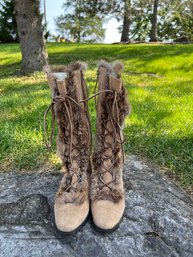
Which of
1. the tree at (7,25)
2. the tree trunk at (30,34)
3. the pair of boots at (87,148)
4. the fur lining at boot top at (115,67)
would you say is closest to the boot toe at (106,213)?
the pair of boots at (87,148)

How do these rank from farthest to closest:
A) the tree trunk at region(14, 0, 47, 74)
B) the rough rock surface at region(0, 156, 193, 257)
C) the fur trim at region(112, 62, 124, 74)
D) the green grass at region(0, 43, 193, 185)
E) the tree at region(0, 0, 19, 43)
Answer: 1. the tree at region(0, 0, 19, 43)
2. the tree trunk at region(14, 0, 47, 74)
3. the green grass at region(0, 43, 193, 185)
4. the fur trim at region(112, 62, 124, 74)
5. the rough rock surface at region(0, 156, 193, 257)

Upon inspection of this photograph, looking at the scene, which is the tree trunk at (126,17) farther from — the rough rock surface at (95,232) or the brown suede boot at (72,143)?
the brown suede boot at (72,143)

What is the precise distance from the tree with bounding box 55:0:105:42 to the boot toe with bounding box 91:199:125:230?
15785mm

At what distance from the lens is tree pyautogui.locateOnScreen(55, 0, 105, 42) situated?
664 inches

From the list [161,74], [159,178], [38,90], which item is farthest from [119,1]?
[159,178]

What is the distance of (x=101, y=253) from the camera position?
180 centimetres

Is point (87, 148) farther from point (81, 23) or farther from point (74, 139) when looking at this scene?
point (81, 23)

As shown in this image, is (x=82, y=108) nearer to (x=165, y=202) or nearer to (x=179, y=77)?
(x=165, y=202)

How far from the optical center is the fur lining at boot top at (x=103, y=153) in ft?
6.50

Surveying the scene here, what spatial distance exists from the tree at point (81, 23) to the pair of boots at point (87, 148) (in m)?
15.5

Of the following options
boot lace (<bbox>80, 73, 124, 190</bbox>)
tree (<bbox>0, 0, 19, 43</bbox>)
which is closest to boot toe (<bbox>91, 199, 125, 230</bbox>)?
boot lace (<bbox>80, 73, 124, 190</bbox>)

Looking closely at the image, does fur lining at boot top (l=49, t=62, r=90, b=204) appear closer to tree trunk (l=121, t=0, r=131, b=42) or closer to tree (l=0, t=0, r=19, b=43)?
tree trunk (l=121, t=0, r=131, b=42)

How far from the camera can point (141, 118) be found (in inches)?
158

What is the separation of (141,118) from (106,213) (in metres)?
2.24
